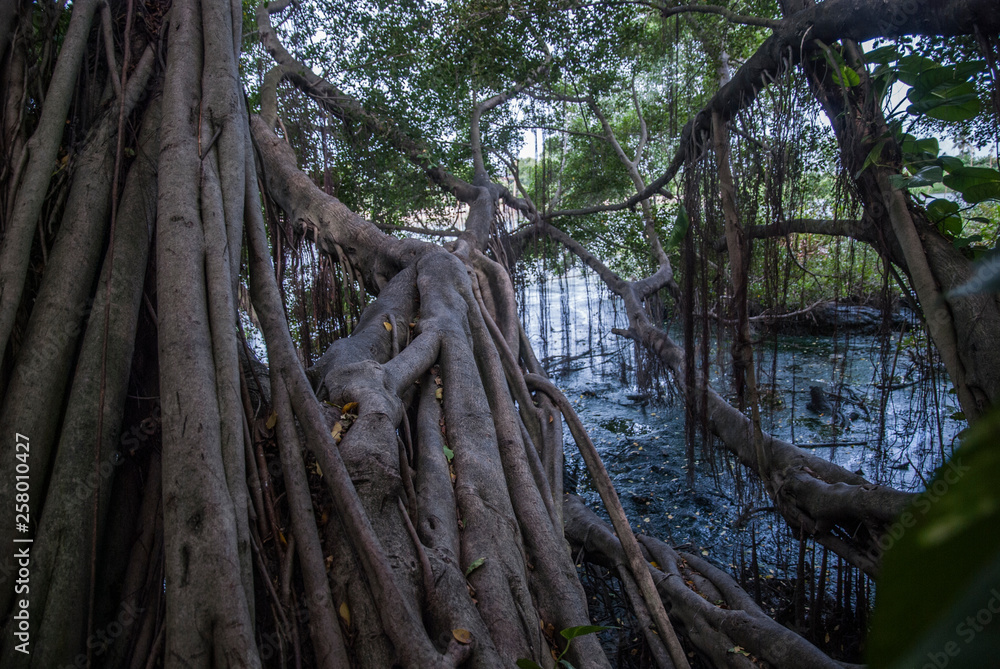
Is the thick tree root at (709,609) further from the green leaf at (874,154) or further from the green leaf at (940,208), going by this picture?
the green leaf at (874,154)

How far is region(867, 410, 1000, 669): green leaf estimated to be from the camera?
185mm

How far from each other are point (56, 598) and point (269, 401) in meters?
0.71

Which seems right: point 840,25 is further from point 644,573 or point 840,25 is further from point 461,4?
point 461,4

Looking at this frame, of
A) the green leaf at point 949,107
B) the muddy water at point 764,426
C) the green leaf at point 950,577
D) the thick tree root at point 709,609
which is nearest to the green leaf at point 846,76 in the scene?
the green leaf at point 949,107

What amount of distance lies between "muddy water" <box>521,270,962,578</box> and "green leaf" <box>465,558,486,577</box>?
1.54 m

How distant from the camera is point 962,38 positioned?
3023 mm

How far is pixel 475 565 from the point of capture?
1.63m

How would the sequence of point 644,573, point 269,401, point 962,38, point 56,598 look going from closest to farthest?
point 56,598
point 269,401
point 644,573
point 962,38

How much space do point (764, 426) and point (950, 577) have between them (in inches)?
215

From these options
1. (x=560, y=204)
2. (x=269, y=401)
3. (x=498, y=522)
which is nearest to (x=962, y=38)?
(x=498, y=522)

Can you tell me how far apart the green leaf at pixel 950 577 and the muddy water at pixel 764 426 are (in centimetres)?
238

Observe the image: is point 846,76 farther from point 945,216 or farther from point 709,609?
point 709,609

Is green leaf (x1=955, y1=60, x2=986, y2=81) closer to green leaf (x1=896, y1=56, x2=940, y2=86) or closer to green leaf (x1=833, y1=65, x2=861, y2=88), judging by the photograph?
green leaf (x1=896, y1=56, x2=940, y2=86)

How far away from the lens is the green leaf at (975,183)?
79.0 inches
